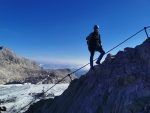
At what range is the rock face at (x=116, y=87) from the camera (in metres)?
17.3

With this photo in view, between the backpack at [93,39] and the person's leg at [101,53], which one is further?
the person's leg at [101,53]

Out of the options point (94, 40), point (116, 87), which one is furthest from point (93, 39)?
point (116, 87)

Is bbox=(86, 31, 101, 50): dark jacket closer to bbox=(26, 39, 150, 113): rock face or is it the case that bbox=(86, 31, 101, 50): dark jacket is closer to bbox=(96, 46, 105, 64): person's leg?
bbox=(96, 46, 105, 64): person's leg

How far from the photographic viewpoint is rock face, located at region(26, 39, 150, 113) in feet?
56.9

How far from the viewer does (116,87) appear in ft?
61.8

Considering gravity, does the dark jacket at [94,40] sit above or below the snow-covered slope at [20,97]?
below

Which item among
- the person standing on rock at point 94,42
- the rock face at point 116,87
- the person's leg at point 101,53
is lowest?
the rock face at point 116,87

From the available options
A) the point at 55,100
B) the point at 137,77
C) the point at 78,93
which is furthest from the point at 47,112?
the point at 137,77

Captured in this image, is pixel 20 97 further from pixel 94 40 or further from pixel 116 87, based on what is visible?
pixel 116 87

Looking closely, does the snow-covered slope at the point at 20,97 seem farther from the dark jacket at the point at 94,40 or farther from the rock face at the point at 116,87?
the dark jacket at the point at 94,40

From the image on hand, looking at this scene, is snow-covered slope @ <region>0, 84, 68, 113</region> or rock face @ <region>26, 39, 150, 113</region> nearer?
rock face @ <region>26, 39, 150, 113</region>

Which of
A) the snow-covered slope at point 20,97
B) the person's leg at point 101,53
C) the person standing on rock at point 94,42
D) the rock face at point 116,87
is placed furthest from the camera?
the snow-covered slope at point 20,97

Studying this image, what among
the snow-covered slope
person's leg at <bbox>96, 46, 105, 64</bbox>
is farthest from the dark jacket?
the snow-covered slope

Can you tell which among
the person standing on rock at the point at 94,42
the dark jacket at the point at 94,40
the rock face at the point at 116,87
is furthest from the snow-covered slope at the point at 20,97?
the dark jacket at the point at 94,40
